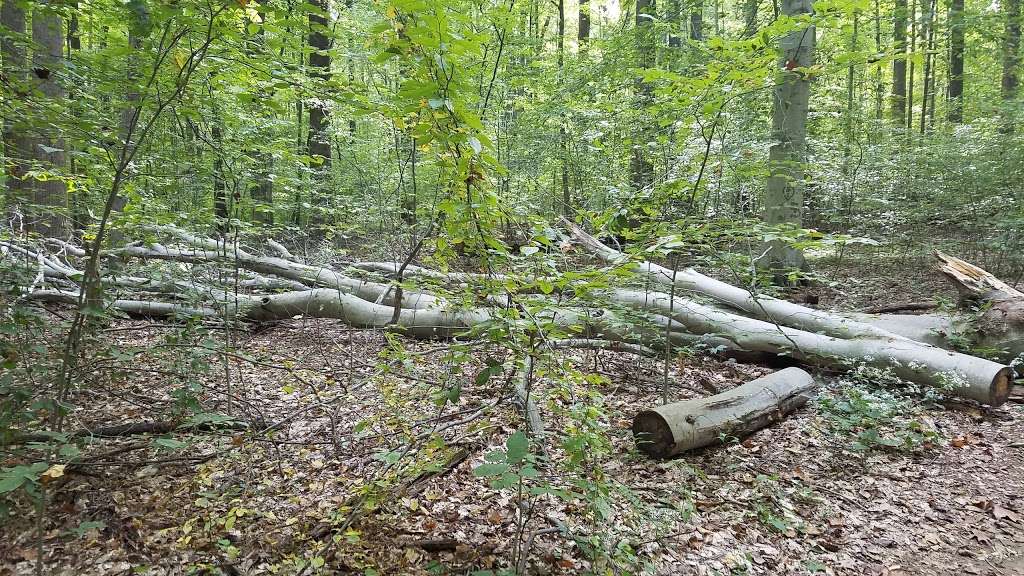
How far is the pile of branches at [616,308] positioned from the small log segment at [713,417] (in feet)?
1.62

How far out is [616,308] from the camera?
3482mm

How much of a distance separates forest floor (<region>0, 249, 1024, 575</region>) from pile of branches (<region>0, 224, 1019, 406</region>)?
1.76ft

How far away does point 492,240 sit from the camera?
6.55 ft

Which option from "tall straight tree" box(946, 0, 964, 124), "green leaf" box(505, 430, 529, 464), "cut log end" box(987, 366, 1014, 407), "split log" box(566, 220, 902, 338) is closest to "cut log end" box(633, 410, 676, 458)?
"split log" box(566, 220, 902, 338)

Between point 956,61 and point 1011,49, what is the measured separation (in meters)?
4.18

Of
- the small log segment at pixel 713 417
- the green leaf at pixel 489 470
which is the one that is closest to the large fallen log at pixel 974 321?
the small log segment at pixel 713 417

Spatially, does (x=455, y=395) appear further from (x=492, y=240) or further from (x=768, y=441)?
(x=768, y=441)

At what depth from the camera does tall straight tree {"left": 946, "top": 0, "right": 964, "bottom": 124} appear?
339 inches

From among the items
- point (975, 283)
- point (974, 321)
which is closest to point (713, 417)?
point (974, 321)

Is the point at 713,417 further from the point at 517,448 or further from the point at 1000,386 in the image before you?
the point at 1000,386

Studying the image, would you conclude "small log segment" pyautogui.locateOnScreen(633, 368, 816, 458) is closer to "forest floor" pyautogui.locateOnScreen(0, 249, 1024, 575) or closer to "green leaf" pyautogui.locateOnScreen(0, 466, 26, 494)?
"forest floor" pyautogui.locateOnScreen(0, 249, 1024, 575)

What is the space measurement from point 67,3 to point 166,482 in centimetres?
279

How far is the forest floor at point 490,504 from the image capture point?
2473 mm

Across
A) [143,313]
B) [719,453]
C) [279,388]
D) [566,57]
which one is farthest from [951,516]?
[566,57]
